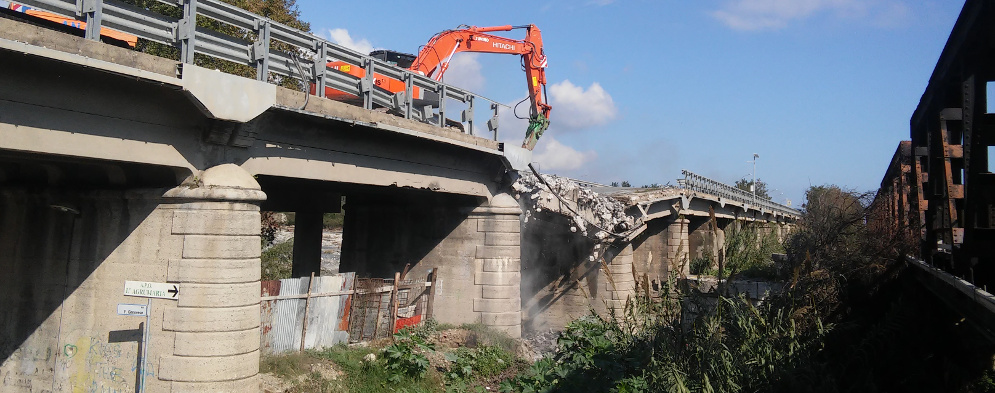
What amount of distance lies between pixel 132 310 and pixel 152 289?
352 mm

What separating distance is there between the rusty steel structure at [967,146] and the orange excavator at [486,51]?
1192cm

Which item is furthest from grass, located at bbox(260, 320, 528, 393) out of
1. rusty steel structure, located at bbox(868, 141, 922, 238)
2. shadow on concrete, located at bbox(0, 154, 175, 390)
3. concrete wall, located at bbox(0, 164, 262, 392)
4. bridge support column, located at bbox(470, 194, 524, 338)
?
rusty steel structure, located at bbox(868, 141, 922, 238)

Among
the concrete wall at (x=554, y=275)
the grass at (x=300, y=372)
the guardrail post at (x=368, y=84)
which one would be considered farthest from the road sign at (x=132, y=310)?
the concrete wall at (x=554, y=275)

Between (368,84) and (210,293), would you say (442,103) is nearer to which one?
(368,84)

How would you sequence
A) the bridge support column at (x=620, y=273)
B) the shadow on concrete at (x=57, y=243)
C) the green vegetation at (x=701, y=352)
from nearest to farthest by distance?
the green vegetation at (x=701, y=352)
the shadow on concrete at (x=57, y=243)
the bridge support column at (x=620, y=273)

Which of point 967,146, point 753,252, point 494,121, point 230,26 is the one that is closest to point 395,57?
point 494,121

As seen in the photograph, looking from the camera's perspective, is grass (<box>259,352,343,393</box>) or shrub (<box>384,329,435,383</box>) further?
shrub (<box>384,329,435,383</box>)

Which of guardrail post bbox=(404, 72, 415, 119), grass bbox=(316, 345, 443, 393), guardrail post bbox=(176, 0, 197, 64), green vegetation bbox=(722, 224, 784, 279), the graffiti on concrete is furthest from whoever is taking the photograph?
green vegetation bbox=(722, 224, 784, 279)

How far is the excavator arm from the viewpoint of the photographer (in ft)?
67.6

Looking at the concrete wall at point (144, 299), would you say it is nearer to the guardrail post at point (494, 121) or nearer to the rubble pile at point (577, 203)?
the guardrail post at point (494, 121)

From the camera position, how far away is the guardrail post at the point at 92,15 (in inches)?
321

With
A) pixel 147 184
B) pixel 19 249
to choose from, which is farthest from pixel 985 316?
pixel 19 249

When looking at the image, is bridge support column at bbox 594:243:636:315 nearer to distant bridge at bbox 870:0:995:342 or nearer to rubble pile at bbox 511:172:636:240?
rubble pile at bbox 511:172:636:240

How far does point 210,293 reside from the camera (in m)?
9.60
